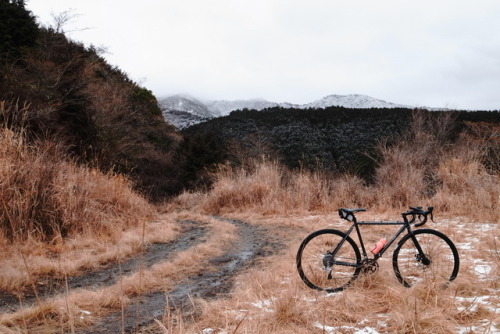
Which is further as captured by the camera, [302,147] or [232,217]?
[302,147]

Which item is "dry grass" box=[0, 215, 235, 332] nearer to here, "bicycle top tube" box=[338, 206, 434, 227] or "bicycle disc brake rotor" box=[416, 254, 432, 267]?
"bicycle top tube" box=[338, 206, 434, 227]

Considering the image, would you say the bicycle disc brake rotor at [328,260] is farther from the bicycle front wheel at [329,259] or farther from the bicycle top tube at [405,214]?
the bicycle top tube at [405,214]

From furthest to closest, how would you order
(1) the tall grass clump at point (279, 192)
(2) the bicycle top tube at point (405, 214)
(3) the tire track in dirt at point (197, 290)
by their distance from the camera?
1. (1) the tall grass clump at point (279, 192)
2. (2) the bicycle top tube at point (405, 214)
3. (3) the tire track in dirt at point (197, 290)

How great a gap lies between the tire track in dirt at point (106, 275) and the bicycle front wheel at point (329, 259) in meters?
1.81

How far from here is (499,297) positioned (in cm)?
304

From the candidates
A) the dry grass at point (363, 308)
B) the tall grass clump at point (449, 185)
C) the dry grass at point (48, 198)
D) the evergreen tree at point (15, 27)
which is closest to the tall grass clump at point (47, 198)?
the dry grass at point (48, 198)

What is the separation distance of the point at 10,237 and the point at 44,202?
0.80 meters

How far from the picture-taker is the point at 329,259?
3641 millimetres

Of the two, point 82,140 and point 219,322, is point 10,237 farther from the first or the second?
point 82,140

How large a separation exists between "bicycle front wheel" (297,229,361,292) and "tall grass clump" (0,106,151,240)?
3738 millimetres

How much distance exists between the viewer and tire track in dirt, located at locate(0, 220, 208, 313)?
143 inches

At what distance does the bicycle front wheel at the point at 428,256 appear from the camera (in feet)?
11.8

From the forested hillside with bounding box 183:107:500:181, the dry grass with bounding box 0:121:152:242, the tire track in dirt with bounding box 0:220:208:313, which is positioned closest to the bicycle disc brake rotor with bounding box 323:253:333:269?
the tire track in dirt with bounding box 0:220:208:313

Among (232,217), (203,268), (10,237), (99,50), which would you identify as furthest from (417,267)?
(99,50)
